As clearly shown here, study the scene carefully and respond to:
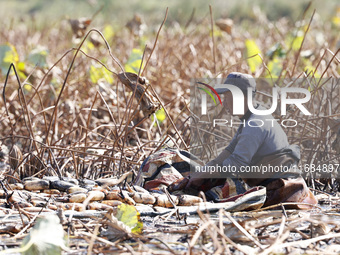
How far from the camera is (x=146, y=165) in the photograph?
7.86 feet

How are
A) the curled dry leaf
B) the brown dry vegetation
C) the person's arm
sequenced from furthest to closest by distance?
the brown dry vegetation
the curled dry leaf
the person's arm

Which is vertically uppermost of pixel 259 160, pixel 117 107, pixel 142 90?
pixel 142 90

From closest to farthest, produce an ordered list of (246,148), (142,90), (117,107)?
(246,148) < (142,90) < (117,107)

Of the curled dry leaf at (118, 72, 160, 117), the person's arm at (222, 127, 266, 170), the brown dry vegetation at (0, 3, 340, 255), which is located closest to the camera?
the person's arm at (222, 127, 266, 170)

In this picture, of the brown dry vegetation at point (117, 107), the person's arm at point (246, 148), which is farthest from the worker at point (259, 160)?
the brown dry vegetation at point (117, 107)

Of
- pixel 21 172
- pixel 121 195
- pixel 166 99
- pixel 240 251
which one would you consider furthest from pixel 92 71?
pixel 240 251

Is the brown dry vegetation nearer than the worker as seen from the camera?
No

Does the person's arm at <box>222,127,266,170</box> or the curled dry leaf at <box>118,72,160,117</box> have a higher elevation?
the curled dry leaf at <box>118,72,160,117</box>

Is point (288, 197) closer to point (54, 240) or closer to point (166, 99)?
point (54, 240)

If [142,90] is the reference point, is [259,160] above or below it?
below

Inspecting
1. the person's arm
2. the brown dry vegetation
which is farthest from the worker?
the brown dry vegetation

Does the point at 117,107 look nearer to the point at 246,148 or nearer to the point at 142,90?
the point at 142,90

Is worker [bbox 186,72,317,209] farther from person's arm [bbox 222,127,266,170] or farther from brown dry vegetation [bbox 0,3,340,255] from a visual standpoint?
brown dry vegetation [bbox 0,3,340,255]

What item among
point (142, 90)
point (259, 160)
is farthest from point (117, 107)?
point (259, 160)
